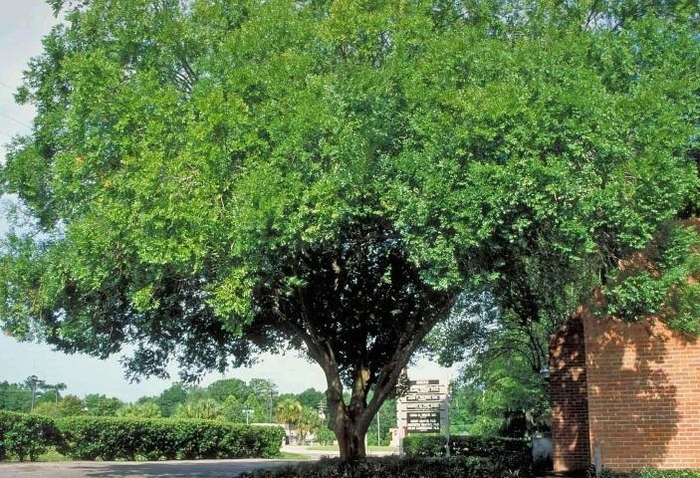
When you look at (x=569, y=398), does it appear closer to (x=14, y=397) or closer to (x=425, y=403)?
(x=425, y=403)

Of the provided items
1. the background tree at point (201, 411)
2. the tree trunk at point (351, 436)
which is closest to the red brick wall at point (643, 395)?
the tree trunk at point (351, 436)

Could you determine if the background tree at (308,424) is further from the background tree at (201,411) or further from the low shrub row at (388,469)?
the low shrub row at (388,469)

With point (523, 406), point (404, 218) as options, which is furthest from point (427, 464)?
point (523, 406)

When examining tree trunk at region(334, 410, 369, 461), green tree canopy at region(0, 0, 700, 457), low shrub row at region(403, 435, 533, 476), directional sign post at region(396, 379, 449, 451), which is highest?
green tree canopy at region(0, 0, 700, 457)

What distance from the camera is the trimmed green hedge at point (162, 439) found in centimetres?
3609

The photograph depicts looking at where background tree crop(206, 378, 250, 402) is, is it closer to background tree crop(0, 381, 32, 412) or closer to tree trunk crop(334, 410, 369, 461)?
background tree crop(0, 381, 32, 412)

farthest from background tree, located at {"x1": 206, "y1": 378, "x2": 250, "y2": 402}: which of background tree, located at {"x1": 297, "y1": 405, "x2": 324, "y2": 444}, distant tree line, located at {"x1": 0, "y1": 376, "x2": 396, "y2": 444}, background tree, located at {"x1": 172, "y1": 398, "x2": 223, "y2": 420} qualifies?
background tree, located at {"x1": 172, "y1": 398, "x2": 223, "y2": 420}

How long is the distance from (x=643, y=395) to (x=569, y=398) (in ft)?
17.1

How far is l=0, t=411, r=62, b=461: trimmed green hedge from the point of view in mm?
31047

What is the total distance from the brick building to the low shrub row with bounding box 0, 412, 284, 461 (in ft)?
79.5

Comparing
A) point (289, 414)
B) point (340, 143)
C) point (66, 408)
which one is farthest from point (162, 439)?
point (289, 414)

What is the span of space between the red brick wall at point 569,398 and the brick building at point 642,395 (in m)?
4.38

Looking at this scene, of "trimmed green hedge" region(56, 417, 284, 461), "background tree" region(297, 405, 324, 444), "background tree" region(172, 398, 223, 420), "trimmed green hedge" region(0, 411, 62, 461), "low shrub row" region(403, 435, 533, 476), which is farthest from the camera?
"background tree" region(297, 405, 324, 444)

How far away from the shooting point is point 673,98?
38.3ft
